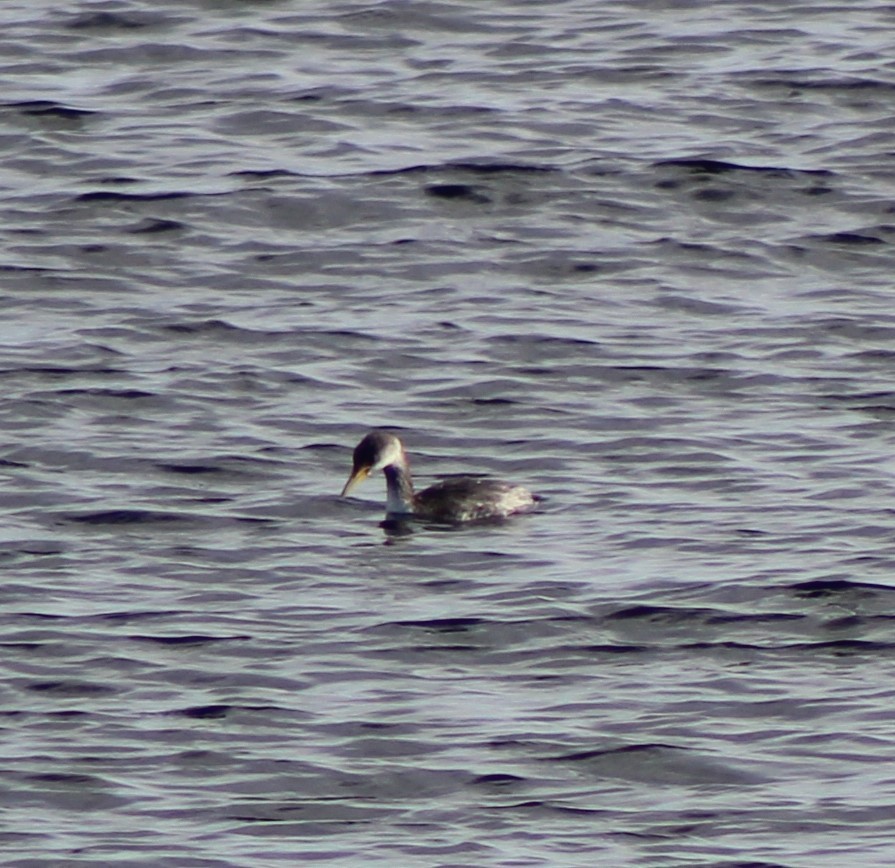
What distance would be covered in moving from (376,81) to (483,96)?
984 millimetres

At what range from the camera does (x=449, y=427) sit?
1573 cm

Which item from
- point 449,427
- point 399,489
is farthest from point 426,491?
point 449,427

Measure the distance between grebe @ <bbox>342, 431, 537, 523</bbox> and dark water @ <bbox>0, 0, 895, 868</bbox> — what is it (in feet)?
0.52

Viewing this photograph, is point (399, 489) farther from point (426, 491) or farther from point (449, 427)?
point (449, 427)

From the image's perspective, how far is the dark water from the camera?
10383mm

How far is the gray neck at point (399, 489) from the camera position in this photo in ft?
47.3

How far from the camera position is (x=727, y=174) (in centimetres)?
1970

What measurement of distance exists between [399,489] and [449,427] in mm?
1268

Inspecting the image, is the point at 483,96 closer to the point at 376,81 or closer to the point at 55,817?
the point at 376,81

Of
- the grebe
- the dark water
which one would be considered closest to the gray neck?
the grebe

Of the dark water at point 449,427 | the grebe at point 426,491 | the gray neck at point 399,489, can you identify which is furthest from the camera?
the gray neck at point 399,489

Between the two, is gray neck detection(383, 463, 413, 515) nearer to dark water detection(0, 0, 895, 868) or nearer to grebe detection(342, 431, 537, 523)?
grebe detection(342, 431, 537, 523)

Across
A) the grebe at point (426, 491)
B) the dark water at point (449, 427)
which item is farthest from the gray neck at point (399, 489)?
the dark water at point (449, 427)

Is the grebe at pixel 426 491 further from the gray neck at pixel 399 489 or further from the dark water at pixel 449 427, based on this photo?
the dark water at pixel 449 427
